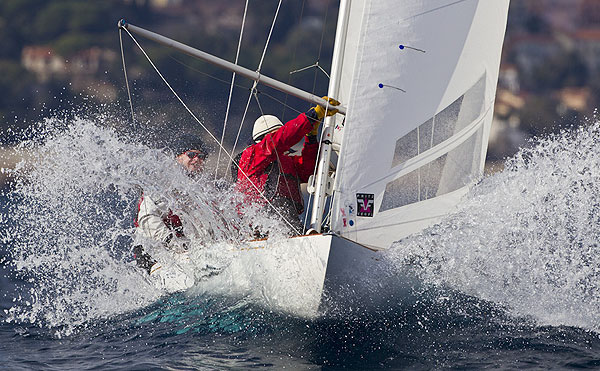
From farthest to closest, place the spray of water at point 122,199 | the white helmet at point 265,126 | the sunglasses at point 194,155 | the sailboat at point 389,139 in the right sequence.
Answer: the sunglasses at point 194,155 < the white helmet at point 265,126 < the spray of water at point 122,199 < the sailboat at point 389,139

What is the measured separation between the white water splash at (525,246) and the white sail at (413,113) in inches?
7.0

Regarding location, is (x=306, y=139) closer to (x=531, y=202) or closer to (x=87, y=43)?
(x=531, y=202)

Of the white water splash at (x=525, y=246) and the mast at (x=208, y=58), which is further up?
the mast at (x=208, y=58)

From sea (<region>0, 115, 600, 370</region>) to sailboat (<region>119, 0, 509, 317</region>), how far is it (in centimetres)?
11

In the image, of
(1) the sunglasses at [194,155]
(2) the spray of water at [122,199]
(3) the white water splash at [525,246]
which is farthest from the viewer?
(1) the sunglasses at [194,155]

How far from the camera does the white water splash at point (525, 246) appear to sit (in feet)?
12.0

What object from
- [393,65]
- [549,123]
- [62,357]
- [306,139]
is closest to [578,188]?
[393,65]

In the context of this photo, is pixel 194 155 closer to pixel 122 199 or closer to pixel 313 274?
pixel 122 199

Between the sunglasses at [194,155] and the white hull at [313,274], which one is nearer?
the white hull at [313,274]

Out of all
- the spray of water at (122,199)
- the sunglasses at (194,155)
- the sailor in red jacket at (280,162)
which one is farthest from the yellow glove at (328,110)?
the sunglasses at (194,155)

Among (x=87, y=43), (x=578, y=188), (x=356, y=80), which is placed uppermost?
(x=87, y=43)

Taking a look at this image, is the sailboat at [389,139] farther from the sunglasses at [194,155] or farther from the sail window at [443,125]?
the sunglasses at [194,155]

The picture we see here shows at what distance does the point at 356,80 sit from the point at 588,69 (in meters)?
19.5

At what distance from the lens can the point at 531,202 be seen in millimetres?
3887
